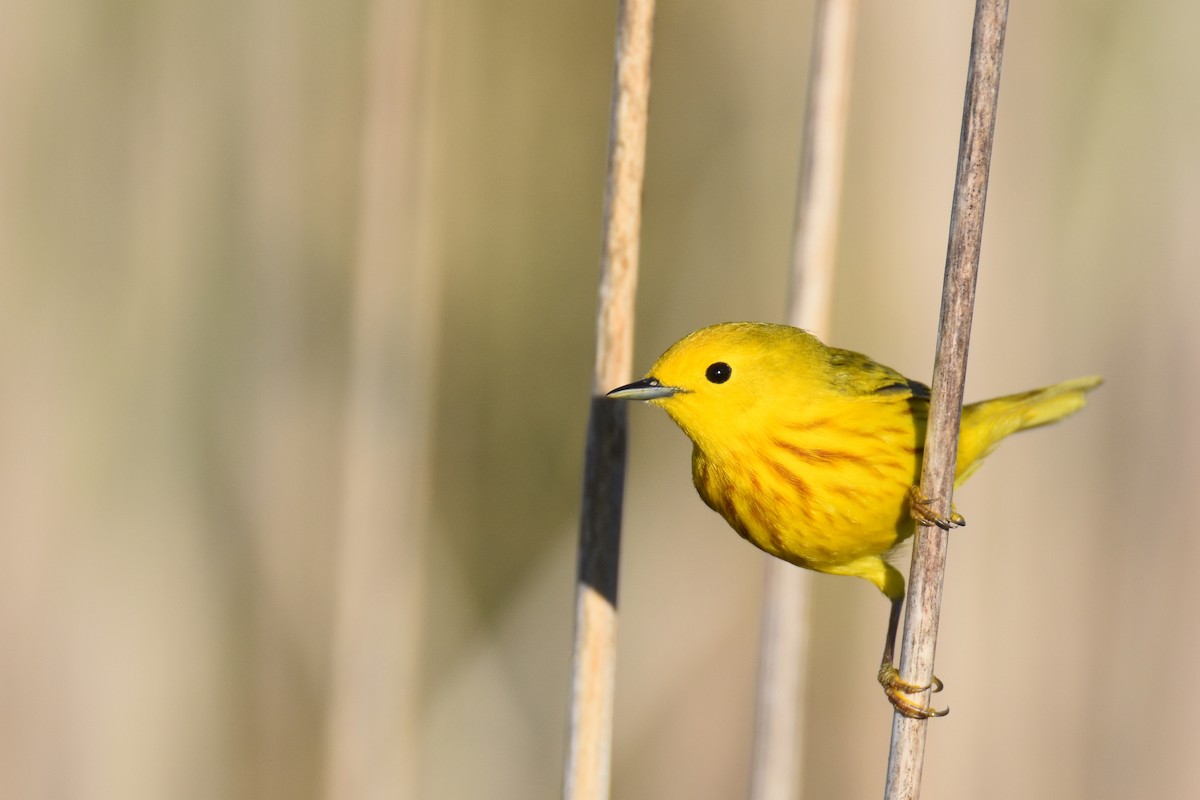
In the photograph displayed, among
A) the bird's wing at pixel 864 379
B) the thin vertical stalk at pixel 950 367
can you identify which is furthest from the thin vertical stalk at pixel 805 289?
the thin vertical stalk at pixel 950 367

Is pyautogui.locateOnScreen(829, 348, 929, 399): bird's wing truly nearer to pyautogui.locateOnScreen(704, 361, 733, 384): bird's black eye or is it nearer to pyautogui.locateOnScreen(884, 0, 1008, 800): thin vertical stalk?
pyautogui.locateOnScreen(704, 361, 733, 384): bird's black eye

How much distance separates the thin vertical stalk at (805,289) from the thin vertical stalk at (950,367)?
0.68m

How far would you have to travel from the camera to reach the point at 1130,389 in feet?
11.5

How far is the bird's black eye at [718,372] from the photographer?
2477 millimetres

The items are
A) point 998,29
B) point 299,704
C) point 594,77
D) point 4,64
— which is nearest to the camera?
point 998,29

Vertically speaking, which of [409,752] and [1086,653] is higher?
[1086,653]

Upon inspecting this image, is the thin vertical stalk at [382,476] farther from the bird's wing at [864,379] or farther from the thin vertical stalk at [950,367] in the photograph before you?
the thin vertical stalk at [950,367]

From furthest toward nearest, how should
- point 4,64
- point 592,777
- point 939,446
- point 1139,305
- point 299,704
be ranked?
point 299,704
point 1139,305
point 4,64
point 592,777
point 939,446

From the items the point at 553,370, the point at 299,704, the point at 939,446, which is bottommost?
the point at 299,704

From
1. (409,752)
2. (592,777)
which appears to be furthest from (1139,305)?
(409,752)

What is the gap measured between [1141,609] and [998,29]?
86.6 inches

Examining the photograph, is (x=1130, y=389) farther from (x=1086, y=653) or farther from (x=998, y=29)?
(x=998, y=29)

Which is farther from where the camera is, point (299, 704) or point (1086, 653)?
point (299, 704)

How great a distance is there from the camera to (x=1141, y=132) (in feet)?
11.1
